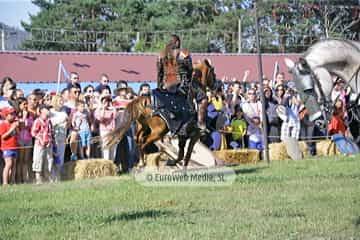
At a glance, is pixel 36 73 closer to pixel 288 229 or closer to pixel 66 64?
pixel 66 64

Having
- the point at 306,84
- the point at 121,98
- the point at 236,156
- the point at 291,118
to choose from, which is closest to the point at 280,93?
the point at 291,118

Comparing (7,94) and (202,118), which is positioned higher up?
(7,94)

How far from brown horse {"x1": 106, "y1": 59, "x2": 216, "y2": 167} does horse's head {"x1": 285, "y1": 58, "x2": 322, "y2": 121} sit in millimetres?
5385

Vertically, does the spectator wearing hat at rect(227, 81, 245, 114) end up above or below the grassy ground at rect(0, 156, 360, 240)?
above

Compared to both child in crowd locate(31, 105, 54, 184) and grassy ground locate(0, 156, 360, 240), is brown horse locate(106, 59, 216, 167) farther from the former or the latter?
child in crowd locate(31, 105, 54, 184)

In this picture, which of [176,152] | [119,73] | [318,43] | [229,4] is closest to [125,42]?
[229,4]

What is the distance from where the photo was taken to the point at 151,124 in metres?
13.9

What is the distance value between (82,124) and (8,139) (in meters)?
1.92

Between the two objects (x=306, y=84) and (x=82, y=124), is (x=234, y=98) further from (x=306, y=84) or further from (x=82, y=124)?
(x=306, y=84)

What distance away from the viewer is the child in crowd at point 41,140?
13.7 metres

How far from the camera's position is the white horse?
321 inches

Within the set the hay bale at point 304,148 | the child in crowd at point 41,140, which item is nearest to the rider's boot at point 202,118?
the child in crowd at point 41,140

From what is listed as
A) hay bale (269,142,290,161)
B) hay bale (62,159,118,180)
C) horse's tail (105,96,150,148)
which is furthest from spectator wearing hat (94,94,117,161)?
hay bale (269,142,290,161)

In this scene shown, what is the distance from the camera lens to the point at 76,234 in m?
7.72
